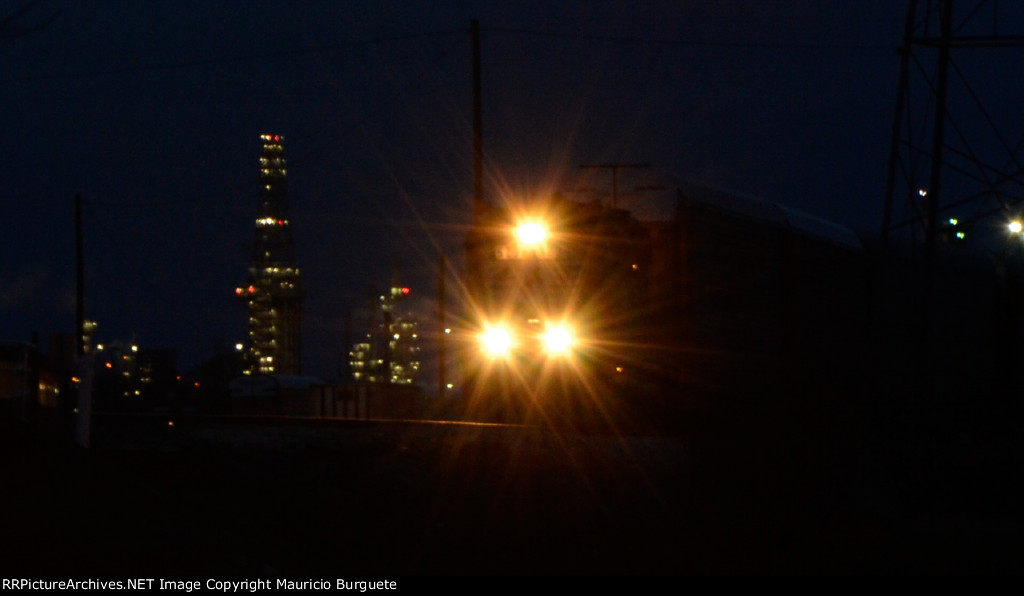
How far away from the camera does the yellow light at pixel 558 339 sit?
771 inches

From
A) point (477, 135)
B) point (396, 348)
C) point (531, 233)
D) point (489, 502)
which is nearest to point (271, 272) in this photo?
point (396, 348)

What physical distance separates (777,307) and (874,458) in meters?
6.44

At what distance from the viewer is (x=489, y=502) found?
13086mm

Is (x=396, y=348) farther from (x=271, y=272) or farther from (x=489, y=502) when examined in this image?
(x=489, y=502)

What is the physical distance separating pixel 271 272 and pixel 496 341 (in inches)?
1311

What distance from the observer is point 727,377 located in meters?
19.5

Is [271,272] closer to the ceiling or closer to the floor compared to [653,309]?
closer to the ceiling

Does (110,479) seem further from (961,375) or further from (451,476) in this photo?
(961,375)

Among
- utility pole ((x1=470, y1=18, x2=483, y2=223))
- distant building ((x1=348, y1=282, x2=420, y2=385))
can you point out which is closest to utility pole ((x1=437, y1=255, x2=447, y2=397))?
utility pole ((x1=470, y1=18, x2=483, y2=223))

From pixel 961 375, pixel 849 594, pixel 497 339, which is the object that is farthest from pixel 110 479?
pixel 961 375

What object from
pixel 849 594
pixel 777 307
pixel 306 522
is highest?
pixel 777 307

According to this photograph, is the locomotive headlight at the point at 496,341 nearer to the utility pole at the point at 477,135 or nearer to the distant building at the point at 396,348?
the utility pole at the point at 477,135

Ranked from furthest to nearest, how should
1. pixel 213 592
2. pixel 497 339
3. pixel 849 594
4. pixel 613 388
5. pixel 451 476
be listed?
pixel 497 339 → pixel 613 388 → pixel 451 476 → pixel 849 594 → pixel 213 592

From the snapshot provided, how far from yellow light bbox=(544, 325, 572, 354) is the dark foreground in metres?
4.71
